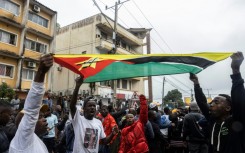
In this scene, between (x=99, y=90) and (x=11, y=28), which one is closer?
(x=11, y=28)

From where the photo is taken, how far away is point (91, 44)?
27906 mm

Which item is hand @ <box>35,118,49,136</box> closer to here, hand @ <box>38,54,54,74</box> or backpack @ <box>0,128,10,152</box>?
hand @ <box>38,54,54,74</box>

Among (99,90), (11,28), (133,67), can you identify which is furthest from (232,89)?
(99,90)

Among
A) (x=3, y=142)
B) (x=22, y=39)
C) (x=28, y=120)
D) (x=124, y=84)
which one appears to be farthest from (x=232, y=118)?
(x=124, y=84)

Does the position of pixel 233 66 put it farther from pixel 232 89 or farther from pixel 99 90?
pixel 99 90

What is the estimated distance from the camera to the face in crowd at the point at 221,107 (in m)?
3.24

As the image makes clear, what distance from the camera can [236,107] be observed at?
106 inches

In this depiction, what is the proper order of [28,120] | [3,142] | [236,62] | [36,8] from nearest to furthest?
[28,120] → [236,62] → [3,142] → [36,8]

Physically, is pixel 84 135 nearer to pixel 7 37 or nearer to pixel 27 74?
pixel 7 37

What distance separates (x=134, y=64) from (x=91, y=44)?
2371cm

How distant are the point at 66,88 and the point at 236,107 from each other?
28147 millimetres

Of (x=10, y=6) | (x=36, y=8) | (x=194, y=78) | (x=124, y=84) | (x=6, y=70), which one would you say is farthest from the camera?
(x=124, y=84)

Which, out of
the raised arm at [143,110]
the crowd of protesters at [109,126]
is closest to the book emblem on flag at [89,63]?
the crowd of protesters at [109,126]

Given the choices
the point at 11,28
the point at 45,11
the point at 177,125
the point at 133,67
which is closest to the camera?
the point at 133,67
